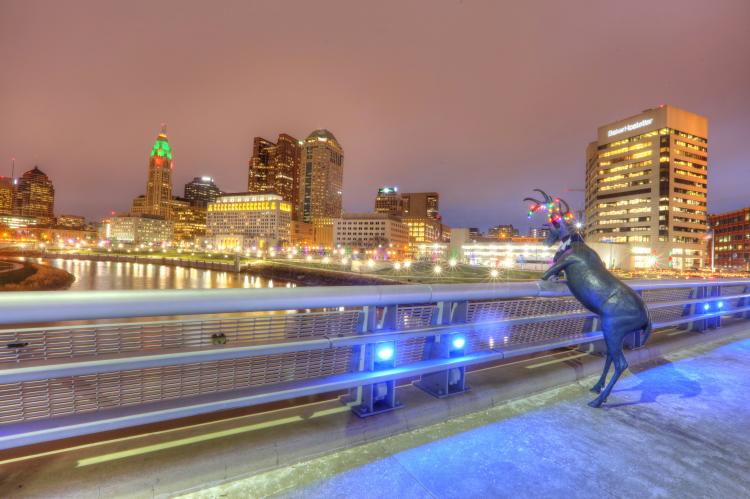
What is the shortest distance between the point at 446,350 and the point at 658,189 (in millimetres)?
123669

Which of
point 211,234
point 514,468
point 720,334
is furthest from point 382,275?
point 211,234

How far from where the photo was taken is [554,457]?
280cm

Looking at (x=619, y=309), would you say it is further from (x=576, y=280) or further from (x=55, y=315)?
(x=55, y=315)

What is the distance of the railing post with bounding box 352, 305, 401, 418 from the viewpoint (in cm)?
305

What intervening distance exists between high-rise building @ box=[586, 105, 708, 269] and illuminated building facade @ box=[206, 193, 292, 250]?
446 ft

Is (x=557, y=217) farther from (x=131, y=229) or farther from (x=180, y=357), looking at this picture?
(x=131, y=229)

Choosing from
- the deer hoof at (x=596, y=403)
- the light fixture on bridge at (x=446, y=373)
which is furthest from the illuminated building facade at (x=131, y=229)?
the deer hoof at (x=596, y=403)

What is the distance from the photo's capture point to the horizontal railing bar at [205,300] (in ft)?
5.93

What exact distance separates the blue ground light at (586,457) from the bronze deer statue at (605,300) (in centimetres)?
49

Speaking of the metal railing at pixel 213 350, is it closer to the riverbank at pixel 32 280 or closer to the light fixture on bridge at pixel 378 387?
the light fixture on bridge at pixel 378 387

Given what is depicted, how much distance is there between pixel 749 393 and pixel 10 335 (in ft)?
23.2

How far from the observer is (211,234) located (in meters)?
194

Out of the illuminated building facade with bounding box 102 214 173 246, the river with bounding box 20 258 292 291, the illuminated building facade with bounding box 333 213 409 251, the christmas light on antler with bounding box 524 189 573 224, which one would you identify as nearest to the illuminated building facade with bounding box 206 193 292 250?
the illuminated building facade with bounding box 333 213 409 251

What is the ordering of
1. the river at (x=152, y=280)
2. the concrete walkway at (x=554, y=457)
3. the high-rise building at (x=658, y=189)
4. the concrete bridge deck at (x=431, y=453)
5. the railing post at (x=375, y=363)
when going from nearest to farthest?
the concrete bridge deck at (x=431, y=453) → the concrete walkway at (x=554, y=457) → the railing post at (x=375, y=363) → the river at (x=152, y=280) → the high-rise building at (x=658, y=189)
